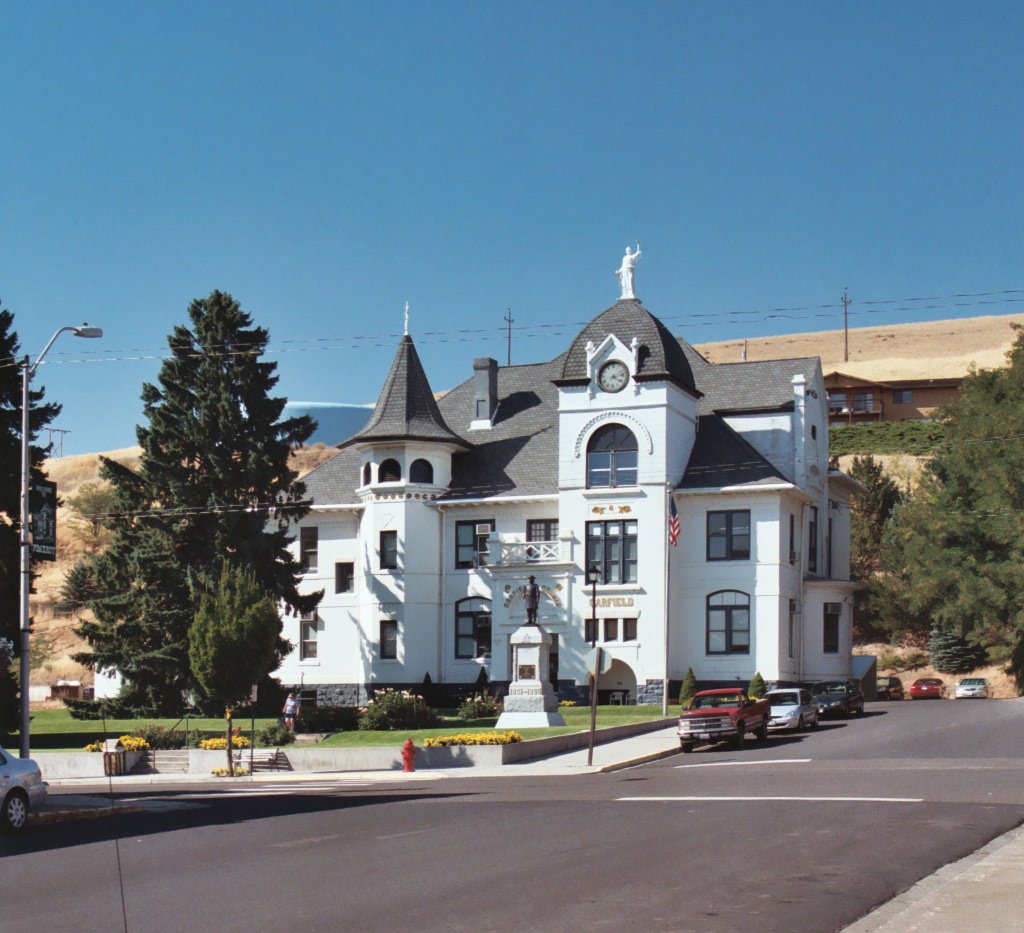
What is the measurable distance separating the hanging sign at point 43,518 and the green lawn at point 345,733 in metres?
10.8

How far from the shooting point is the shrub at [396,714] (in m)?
46.7

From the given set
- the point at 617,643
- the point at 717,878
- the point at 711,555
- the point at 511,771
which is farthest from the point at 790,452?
the point at 717,878

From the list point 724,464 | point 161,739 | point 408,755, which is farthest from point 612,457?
point 408,755

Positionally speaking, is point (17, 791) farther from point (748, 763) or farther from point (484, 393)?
point (484, 393)

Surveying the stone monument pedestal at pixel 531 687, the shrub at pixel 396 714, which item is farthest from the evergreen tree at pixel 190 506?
the stone monument pedestal at pixel 531 687

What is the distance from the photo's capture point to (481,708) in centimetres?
5138

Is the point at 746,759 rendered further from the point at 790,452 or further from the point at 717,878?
the point at 790,452

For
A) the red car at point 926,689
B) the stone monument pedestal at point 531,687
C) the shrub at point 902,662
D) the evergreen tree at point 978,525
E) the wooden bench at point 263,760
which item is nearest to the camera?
the wooden bench at point 263,760

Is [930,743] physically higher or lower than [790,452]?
lower

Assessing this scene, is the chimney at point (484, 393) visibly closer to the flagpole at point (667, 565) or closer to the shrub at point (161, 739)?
the flagpole at point (667, 565)

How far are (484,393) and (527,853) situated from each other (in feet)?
161

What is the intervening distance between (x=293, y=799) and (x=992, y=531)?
46.4 metres

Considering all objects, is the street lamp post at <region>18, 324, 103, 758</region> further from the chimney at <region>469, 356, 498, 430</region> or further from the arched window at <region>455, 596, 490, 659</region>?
the chimney at <region>469, 356, 498, 430</region>

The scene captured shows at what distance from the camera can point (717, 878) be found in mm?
14680
